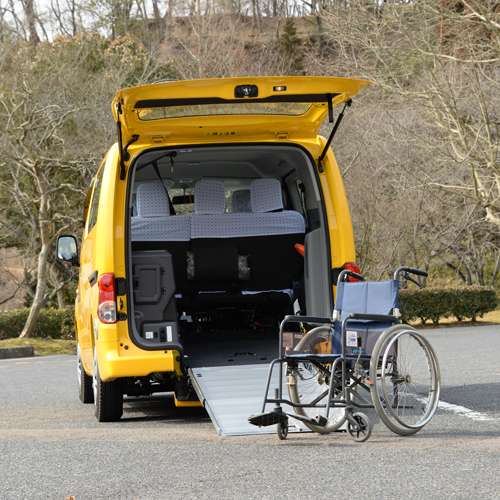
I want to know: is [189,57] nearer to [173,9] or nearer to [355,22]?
[173,9]

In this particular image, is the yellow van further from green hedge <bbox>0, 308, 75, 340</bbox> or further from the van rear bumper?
green hedge <bbox>0, 308, 75, 340</bbox>

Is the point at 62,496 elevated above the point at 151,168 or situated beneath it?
situated beneath

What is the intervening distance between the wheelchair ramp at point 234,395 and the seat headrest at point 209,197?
1401mm

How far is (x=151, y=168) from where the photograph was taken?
22.0 ft

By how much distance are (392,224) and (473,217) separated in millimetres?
3478

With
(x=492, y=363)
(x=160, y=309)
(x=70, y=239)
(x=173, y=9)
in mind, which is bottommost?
(x=492, y=363)

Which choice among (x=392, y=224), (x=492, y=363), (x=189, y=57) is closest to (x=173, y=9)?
(x=189, y=57)

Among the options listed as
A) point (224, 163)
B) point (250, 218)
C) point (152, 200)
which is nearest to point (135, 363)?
point (152, 200)

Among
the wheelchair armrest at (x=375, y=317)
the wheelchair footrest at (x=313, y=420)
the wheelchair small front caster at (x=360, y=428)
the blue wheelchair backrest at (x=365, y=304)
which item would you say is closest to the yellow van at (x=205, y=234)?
the blue wheelchair backrest at (x=365, y=304)

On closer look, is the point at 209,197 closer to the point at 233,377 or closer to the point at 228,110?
the point at 228,110

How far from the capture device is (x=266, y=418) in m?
4.41

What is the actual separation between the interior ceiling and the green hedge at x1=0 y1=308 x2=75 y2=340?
34.2ft

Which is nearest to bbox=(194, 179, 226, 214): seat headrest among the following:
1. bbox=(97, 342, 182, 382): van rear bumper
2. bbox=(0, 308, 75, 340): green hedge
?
bbox=(97, 342, 182, 382): van rear bumper

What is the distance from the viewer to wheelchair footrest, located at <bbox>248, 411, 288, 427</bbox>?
14.4 ft
